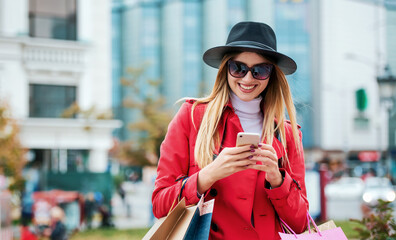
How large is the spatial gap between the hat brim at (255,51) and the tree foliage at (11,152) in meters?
15.1

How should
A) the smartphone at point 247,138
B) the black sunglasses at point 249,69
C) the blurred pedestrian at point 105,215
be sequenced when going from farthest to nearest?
the blurred pedestrian at point 105,215, the black sunglasses at point 249,69, the smartphone at point 247,138

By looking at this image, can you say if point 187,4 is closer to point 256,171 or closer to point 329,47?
point 329,47

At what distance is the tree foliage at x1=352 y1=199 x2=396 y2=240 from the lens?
10.8ft

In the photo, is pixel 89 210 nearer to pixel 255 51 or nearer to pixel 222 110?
pixel 222 110

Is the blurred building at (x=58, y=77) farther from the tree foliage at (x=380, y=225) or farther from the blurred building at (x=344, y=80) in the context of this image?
the blurred building at (x=344, y=80)

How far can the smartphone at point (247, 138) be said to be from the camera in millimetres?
1812

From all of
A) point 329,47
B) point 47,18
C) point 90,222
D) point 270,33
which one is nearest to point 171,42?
point 329,47

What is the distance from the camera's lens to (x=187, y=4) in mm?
68875

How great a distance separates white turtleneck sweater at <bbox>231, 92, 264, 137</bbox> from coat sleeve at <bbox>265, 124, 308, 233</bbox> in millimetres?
190

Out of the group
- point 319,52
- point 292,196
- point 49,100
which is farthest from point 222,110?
point 319,52

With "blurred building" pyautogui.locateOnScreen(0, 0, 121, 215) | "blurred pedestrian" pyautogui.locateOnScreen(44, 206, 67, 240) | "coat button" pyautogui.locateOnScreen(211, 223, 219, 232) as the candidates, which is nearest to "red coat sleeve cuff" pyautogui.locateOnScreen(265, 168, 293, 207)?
"coat button" pyautogui.locateOnScreen(211, 223, 219, 232)

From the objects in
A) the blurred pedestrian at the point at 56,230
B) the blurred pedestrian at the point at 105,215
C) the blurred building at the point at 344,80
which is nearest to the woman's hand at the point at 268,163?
the blurred pedestrian at the point at 56,230

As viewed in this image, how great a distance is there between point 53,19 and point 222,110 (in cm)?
2216

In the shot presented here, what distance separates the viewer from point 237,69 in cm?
223
